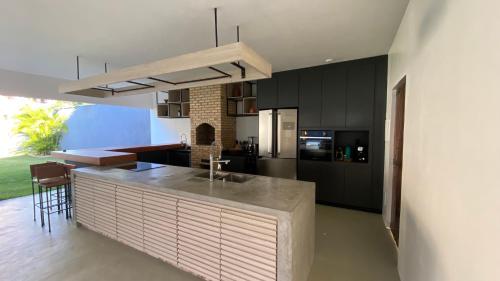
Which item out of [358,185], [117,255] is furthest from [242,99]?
[117,255]

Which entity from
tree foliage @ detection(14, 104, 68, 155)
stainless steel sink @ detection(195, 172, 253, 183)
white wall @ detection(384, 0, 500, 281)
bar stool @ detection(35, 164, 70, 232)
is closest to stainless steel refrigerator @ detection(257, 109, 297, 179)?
stainless steel sink @ detection(195, 172, 253, 183)

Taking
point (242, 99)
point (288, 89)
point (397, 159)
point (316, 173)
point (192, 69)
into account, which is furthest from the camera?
point (242, 99)

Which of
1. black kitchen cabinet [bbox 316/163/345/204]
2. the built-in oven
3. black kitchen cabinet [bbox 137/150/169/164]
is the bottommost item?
black kitchen cabinet [bbox 316/163/345/204]

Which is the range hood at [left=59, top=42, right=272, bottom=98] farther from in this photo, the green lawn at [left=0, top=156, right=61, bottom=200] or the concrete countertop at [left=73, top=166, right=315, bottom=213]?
the green lawn at [left=0, top=156, right=61, bottom=200]

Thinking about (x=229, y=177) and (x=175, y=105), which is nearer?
(x=229, y=177)

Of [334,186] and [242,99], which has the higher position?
[242,99]

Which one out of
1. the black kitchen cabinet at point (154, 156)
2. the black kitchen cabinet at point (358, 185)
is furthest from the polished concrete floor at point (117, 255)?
the black kitchen cabinet at point (154, 156)

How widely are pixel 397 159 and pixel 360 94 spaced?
1333mm

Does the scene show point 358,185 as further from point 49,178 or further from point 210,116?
point 49,178

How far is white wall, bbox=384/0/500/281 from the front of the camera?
81cm

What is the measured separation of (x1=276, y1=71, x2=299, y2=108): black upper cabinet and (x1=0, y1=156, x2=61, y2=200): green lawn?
6.13 meters

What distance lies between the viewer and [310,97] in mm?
4121

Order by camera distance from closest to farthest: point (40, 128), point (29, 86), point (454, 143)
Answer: point (454, 143) → point (29, 86) → point (40, 128)

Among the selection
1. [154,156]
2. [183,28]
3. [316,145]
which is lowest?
[154,156]
